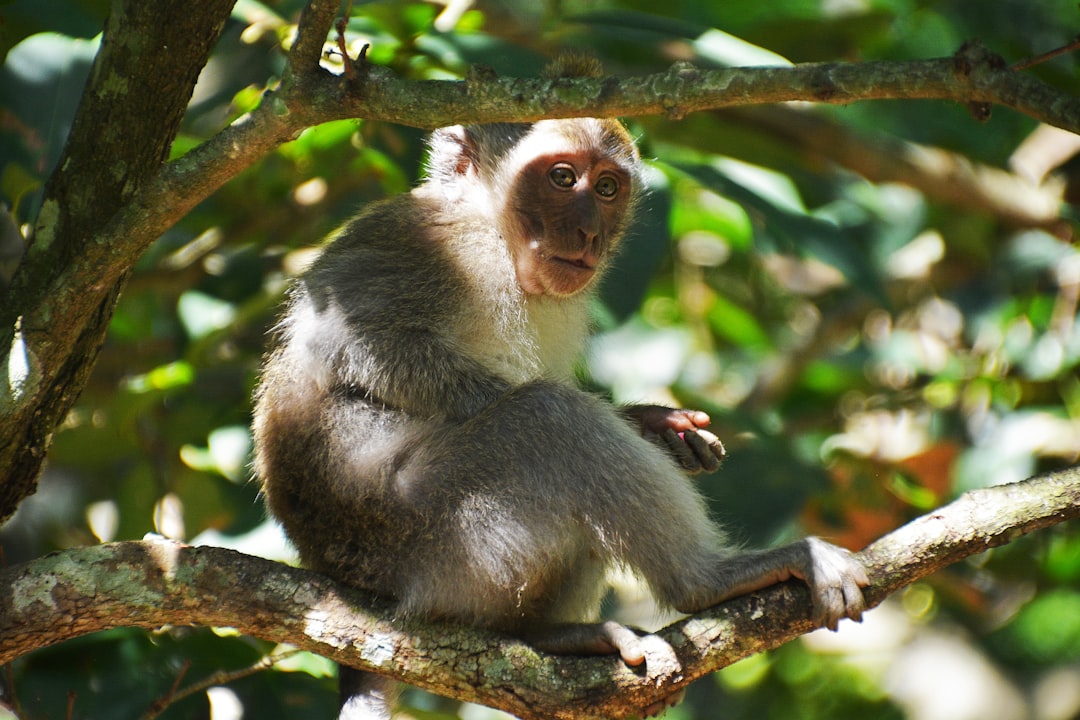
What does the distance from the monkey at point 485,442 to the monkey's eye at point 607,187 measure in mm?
90

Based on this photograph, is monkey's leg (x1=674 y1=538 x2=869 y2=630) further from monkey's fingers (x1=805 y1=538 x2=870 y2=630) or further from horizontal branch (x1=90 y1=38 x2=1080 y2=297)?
horizontal branch (x1=90 y1=38 x2=1080 y2=297)

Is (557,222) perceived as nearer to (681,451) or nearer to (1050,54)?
(681,451)

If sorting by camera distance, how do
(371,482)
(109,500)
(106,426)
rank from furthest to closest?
(109,500)
(106,426)
(371,482)

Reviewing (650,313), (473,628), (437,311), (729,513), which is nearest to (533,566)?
(473,628)

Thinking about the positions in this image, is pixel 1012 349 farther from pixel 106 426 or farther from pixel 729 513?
pixel 106 426

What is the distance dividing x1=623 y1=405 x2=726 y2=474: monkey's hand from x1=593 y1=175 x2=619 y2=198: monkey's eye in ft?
5.19

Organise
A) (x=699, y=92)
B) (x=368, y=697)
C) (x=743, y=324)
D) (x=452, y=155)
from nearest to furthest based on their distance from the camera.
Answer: (x=699, y=92) → (x=368, y=697) → (x=452, y=155) → (x=743, y=324)

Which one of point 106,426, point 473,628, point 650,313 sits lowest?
point 650,313

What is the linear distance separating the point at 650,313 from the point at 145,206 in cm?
842

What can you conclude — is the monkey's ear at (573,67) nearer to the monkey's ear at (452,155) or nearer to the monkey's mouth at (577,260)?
the monkey's ear at (452,155)

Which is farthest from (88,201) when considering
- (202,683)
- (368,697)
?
(368,697)

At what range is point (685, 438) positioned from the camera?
6.11 m

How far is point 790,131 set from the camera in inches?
369

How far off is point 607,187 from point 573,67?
2.50 feet
